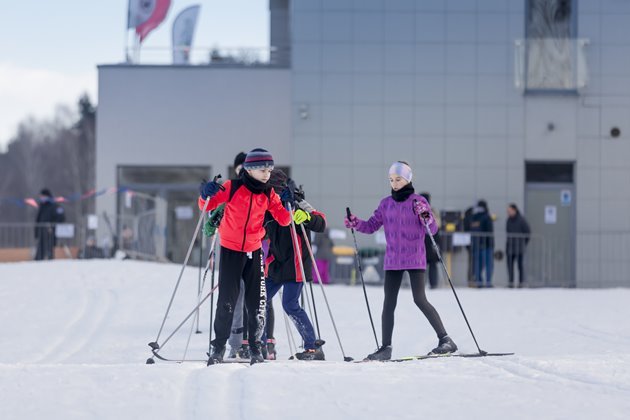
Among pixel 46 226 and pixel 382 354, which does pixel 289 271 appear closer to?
pixel 382 354

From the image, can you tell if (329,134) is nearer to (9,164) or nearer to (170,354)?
(170,354)

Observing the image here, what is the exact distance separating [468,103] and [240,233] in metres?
16.7

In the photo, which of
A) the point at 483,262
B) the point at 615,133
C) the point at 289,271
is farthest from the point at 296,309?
the point at 615,133

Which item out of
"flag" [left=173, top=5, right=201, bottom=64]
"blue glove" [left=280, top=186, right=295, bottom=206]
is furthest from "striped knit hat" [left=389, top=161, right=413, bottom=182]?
"flag" [left=173, top=5, right=201, bottom=64]

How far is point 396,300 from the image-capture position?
8852 mm

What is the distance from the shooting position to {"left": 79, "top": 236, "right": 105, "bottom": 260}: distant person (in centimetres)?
2067

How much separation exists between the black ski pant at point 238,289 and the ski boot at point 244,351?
0.41 metres

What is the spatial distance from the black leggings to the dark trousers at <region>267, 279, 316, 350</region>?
24.4 inches

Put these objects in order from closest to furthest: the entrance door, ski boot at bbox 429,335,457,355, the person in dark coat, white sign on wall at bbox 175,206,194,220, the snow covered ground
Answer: the snow covered ground < ski boot at bbox 429,335,457,355 < the person in dark coat < the entrance door < white sign on wall at bbox 175,206,194,220

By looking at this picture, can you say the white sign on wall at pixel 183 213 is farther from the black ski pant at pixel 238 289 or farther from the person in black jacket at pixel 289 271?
the black ski pant at pixel 238 289

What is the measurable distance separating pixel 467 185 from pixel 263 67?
5.42 meters

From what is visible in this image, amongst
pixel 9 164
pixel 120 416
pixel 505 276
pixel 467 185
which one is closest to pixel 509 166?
pixel 467 185

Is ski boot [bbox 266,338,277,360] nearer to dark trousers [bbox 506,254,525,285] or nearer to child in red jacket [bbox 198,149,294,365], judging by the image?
child in red jacket [bbox 198,149,294,365]

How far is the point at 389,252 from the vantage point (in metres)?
8.95
